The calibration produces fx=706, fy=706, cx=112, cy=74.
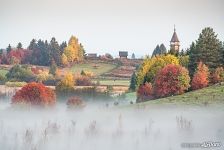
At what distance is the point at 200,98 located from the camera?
1139 cm

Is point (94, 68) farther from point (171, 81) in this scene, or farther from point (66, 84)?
point (171, 81)

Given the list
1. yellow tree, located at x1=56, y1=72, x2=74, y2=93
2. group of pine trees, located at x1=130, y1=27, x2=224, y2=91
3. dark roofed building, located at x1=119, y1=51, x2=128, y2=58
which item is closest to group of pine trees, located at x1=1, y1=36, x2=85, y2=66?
yellow tree, located at x1=56, y1=72, x2=74, y2=93

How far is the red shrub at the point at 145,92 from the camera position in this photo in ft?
37.2

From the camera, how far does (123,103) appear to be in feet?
37.0

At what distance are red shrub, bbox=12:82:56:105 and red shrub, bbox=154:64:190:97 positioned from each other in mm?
1726

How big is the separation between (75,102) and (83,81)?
15.9 inches

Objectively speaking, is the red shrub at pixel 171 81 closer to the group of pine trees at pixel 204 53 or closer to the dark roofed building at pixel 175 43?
the group of pine trees at pixel 204 53

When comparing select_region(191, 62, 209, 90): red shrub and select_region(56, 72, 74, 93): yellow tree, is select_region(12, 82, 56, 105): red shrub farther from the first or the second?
select_region(191, 62, 209, 90): red shrub

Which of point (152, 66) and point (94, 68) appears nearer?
point (94, 68)

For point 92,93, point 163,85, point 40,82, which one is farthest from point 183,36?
point 40,82

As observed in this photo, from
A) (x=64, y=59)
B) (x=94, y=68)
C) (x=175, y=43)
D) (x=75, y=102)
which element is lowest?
(x=75, y=102)

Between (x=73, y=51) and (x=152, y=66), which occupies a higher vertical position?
(x=73, y=51)

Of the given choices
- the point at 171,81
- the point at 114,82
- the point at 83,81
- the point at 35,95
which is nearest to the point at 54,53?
the point at 83,81

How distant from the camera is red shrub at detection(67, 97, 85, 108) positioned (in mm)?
11133
